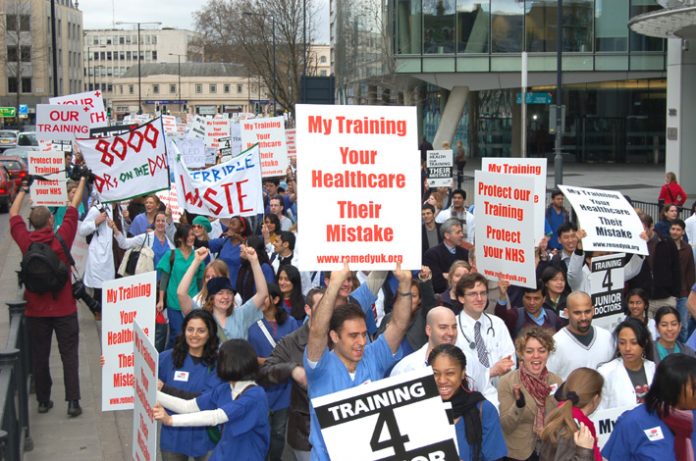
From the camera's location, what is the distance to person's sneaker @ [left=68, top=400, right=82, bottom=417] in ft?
31.0

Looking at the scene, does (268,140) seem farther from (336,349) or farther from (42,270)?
(336,349)

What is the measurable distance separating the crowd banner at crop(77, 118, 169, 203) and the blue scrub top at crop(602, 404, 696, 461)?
722 cm

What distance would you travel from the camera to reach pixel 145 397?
211 inches

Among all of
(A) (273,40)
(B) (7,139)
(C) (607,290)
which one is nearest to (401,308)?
(C) (607,290)

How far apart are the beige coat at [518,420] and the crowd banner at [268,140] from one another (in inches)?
500

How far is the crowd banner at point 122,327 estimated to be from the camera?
6949mm

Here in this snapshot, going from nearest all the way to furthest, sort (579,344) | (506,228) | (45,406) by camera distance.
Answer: (579,344), (506,228), (45,406)

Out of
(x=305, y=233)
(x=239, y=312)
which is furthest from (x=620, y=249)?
(x=305, y=233)

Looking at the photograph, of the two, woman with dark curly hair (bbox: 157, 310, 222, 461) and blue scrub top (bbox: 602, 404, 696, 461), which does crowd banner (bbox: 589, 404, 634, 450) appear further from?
woman with dark curly hair (bbox: 157, 310, 222, 461)

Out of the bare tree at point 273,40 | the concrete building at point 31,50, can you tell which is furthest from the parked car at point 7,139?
the concrete building at point 31,50

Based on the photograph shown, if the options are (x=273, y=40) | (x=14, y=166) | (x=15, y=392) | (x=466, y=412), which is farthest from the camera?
(x=273, y=40)

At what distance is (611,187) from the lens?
3494 cm

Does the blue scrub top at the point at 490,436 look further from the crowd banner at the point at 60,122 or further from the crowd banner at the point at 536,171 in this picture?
the crowd banner at the point at 60,122

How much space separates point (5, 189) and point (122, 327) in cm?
2499
